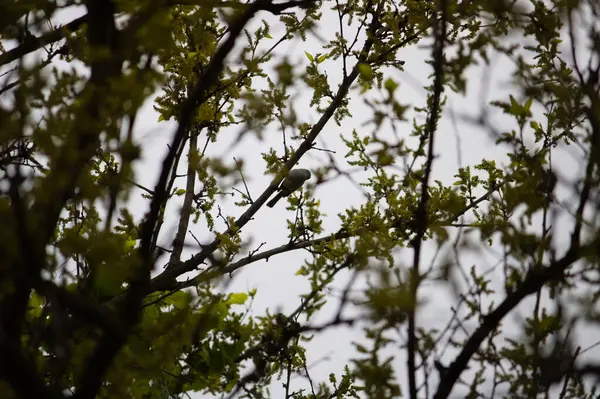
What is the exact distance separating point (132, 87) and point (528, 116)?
3.51ft

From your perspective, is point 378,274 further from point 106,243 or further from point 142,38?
point 142,38

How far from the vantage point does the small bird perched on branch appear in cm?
338

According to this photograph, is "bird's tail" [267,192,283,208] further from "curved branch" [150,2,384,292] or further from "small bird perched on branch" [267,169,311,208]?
"curved branch" [150,2,384,292]

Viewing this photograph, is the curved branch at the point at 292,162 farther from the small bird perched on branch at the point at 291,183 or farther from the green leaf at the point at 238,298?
the green leaf at the point at 238,298

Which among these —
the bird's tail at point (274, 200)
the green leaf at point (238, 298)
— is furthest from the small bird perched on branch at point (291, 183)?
the green leaf at point (238, 298)

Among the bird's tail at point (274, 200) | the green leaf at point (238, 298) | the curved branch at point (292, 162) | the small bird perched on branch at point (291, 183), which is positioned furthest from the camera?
the green leaf at point (238, 298)

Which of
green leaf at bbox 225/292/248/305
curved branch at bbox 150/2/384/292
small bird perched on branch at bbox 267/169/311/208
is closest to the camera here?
curved branch at bbox 150/2/384/292

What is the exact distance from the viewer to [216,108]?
3311mm

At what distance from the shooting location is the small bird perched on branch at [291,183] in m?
3.38

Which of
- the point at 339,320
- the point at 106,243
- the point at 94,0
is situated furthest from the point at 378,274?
the point at 94,0

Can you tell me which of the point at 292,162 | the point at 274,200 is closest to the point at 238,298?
the point at 274,200

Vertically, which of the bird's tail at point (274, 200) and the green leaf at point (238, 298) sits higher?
the bird's tail at point (274, 200)

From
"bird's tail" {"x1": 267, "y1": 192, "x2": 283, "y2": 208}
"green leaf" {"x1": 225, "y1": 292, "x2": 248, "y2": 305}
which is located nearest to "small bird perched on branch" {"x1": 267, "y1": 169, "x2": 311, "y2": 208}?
"bird's tail" {"x1": 267, "y1": 192, "x2": 283, "y2": 208}

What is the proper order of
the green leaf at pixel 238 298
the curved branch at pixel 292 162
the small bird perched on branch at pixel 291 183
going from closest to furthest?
the curved branch at pixel 292 162
the small bird perched on branch at pixel 291 183
the green leaf at pixel 238 298
